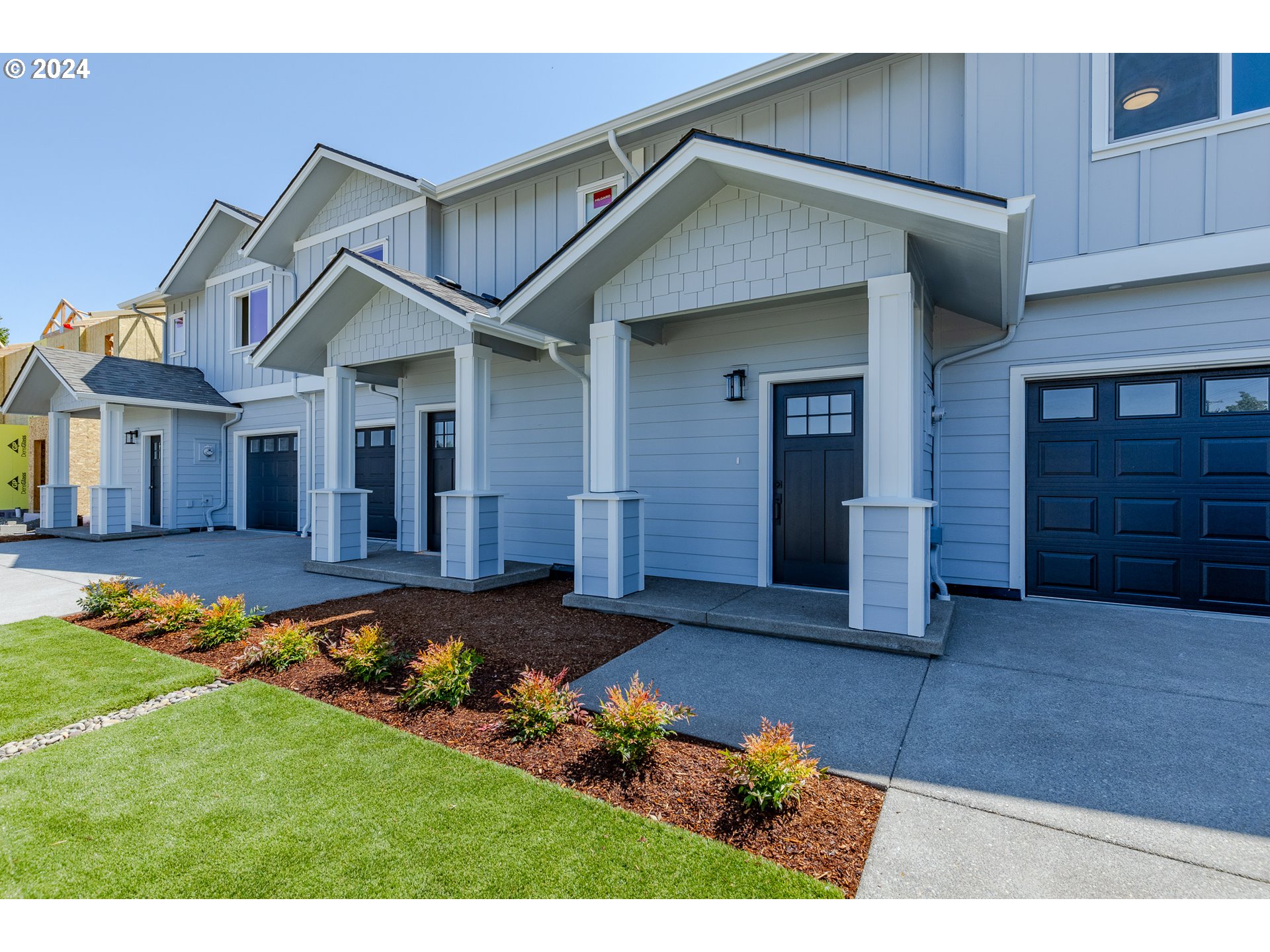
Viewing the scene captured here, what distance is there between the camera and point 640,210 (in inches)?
199

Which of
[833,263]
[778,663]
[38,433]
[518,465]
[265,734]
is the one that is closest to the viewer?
[265,734]

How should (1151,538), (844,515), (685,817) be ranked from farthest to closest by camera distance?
(844,515) → (1151,538) → (685,817)

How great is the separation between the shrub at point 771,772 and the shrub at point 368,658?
234cm

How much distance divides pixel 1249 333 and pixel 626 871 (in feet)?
20.9

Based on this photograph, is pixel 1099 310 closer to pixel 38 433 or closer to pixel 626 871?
pixel 626 871

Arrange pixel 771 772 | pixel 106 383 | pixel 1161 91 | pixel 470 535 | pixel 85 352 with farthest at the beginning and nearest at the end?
pixel 85 352
pixel 106 383
pixel 470 535
pixel 1161 91
pixel 771 772

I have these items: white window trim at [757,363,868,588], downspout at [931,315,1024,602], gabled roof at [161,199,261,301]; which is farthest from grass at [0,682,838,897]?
gabled roof at [161,199,261,301]

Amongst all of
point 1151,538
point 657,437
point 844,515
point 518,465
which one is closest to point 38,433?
point 518,465

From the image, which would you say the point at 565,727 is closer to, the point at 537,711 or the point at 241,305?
the point at 537,711

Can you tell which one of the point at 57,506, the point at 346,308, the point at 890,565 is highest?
the point at 346,308

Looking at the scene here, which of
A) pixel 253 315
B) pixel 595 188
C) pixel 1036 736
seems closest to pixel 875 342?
pixel 1036 736

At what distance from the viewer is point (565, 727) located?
306 centimetres

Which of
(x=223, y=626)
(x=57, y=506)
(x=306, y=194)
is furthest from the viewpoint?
(x=57, y=506)

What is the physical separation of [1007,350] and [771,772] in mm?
5175
